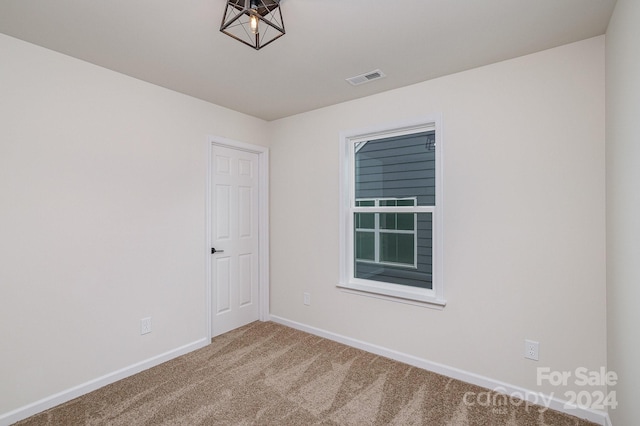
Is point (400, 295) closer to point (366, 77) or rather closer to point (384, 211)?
point (384, 211)

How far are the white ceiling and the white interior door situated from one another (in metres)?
1.03

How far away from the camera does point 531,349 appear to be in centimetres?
222

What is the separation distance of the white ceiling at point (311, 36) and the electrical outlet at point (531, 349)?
6.81 ft

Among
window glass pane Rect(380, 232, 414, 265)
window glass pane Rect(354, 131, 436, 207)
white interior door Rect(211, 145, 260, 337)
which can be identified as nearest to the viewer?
window glass pane Rect(354, 131, 436, 207)

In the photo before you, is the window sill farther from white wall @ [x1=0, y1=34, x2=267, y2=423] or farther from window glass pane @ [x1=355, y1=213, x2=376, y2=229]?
white wall @ [x1=0, y1=34, x2=267, y2=423]

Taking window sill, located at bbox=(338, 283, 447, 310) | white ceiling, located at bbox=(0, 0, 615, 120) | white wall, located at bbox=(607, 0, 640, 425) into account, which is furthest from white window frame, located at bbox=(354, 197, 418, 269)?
white wall, located at bbox=(607, 0, 640, 425)

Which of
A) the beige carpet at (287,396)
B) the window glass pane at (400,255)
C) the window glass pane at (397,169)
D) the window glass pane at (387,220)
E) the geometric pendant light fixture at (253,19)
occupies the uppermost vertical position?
the geometric pendant light fixture at (253,19)

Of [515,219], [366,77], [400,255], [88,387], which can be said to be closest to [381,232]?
[400,255]

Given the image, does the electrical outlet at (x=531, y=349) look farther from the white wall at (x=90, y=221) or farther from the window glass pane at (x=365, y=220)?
the white wall at (x=90, y=221)

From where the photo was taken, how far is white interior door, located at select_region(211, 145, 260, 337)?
339 centimetres

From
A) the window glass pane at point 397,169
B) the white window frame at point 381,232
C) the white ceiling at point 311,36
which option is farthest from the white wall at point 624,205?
the white window frame at point 381,232

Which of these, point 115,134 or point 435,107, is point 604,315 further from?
point 115,134

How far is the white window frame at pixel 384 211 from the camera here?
2631 mm

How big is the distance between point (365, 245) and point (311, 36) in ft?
→ 6.60
